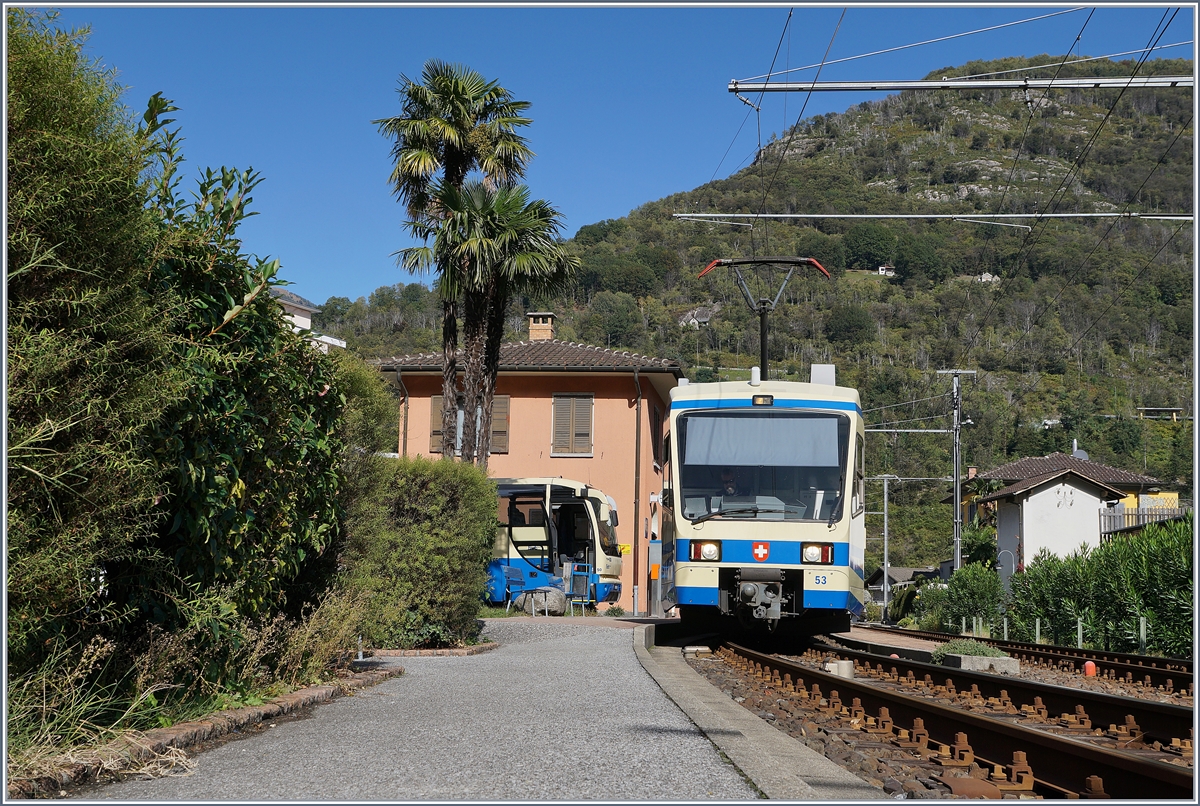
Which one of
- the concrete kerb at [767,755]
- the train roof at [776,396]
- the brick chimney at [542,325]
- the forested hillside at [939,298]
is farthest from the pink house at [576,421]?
the forested hillside at [939,298]

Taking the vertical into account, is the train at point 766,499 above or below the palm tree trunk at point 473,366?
below

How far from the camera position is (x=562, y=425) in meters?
36.6

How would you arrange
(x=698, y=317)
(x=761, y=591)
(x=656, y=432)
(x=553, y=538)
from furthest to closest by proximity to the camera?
→ (x=698, y=317), (x=656, y=432), (x=553, y=538), (x=761, y=591)

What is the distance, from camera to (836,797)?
5199 millimetres

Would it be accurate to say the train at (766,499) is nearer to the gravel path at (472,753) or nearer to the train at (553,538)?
the gravel path at (472,753)

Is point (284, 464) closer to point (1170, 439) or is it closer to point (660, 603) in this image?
point (660, 603)

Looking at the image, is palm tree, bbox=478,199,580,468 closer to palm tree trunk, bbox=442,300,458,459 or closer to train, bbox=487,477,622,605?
palm tree trunk, bbox=442,300,458,459

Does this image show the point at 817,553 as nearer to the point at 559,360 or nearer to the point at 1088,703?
the point at 1088,703

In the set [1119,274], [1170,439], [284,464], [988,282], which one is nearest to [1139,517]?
[284,464]

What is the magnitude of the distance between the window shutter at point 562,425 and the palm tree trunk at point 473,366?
11871 mm

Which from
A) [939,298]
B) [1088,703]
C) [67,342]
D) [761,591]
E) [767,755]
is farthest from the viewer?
[939,298]

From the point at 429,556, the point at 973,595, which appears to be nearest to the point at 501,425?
the point at 973,595

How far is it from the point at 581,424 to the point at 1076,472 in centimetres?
2650

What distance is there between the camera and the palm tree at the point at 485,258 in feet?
77.5
